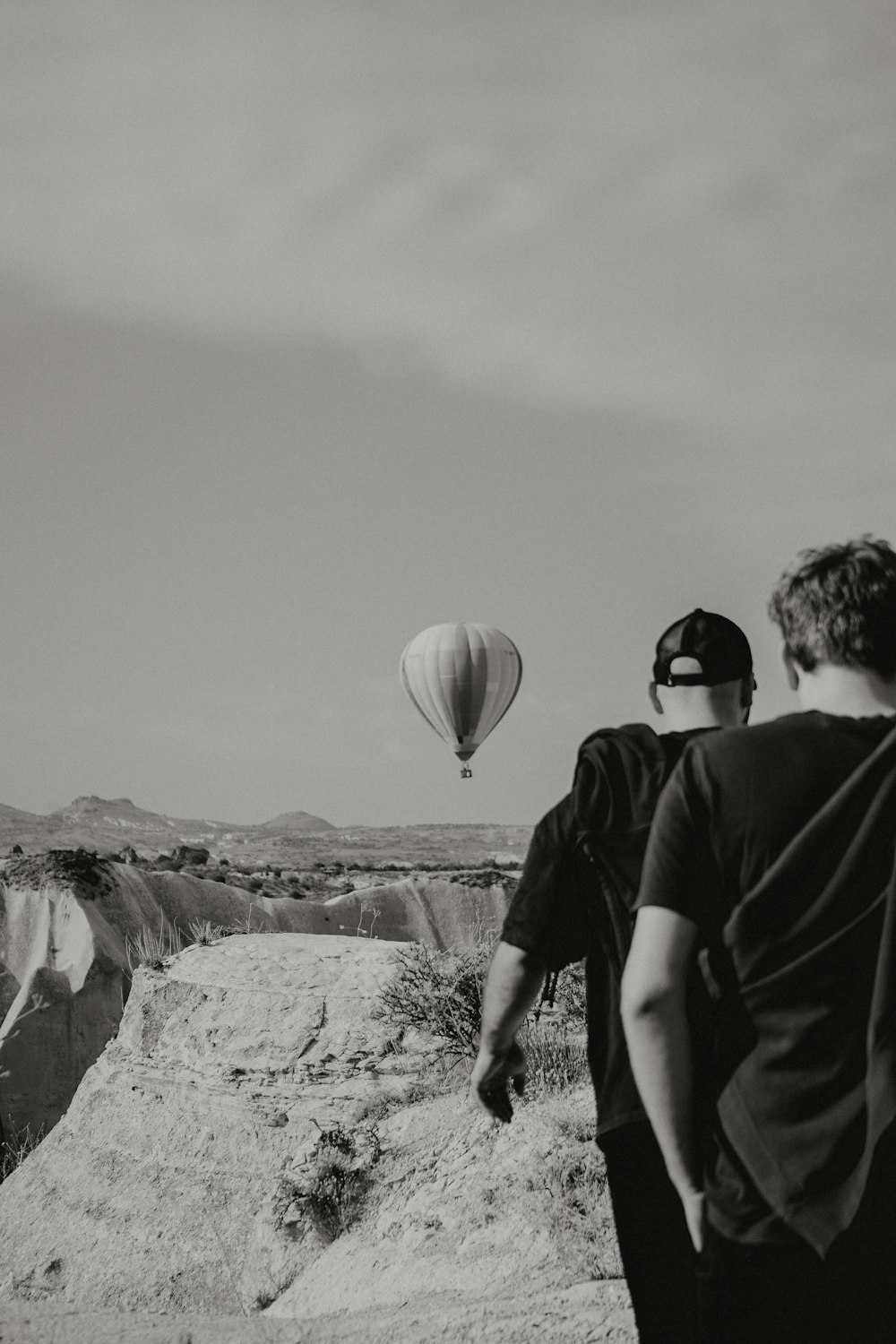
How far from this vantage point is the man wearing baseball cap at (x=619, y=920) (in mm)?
2592

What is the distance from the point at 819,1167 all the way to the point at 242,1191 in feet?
25.4

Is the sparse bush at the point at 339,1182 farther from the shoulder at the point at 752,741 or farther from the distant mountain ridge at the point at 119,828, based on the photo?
the distant mountain ridge at the point at 119,828

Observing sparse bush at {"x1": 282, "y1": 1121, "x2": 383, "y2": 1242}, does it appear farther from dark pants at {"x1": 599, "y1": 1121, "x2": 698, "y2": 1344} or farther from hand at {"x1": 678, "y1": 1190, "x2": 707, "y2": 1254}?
hand at {"x1": 678, "y1": 1190, "x2": 707, "y2": 1254}

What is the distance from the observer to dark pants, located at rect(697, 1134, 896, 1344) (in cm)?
208

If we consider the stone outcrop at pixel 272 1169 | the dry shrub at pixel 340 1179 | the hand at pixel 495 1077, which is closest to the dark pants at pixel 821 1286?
the hand at pixel 495 1077

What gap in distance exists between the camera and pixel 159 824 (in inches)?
4301

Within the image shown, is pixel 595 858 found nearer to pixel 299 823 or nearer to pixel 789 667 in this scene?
pixel 789 667

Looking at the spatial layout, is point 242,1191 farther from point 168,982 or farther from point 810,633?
point 810,633

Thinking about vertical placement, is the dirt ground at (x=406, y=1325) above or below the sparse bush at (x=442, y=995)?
below

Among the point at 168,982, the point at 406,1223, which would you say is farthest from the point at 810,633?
the point at 168,982

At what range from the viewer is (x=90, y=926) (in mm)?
26312

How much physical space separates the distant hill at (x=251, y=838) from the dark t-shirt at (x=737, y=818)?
67.4 meters

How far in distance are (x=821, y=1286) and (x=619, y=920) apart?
33.1 inches

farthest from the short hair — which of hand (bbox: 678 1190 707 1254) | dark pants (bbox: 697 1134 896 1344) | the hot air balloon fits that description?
the hot air balloon
